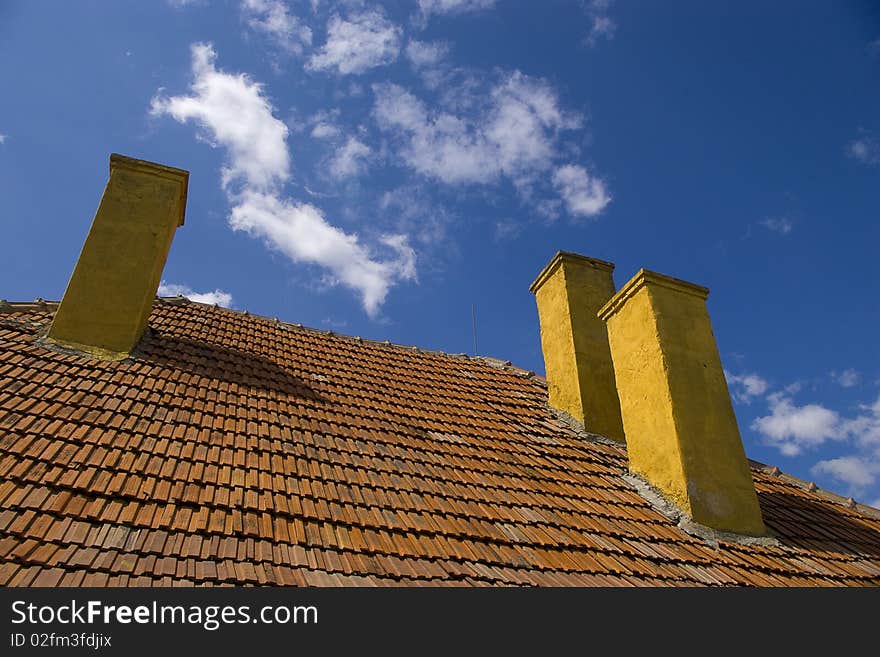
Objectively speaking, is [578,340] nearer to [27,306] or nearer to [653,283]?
[653,283]

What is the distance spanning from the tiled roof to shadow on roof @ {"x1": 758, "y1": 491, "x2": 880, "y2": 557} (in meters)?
0.02

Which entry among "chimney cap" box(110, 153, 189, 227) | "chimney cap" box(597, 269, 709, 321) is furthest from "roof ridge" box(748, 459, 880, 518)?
"chimney cap" box(110, 153, 189, 227)

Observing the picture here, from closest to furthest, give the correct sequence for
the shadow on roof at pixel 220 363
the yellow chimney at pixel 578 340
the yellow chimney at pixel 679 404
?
the yellow chimney at pixel 679 404 → the shadow on roof at pixel 220 363 → the yellow chimney at pixel 578 340

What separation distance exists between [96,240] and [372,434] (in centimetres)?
332

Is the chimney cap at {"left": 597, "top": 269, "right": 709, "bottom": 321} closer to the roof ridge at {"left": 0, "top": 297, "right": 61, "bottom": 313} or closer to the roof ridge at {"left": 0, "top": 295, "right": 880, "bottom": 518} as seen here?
the roof ridge at {"left": 0, "top": 295, "right": 880, "bottom": 518}

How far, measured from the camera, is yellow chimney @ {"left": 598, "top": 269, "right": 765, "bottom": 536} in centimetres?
468

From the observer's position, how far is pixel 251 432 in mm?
4125

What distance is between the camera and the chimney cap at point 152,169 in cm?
581

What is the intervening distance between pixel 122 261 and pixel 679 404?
5421 mm

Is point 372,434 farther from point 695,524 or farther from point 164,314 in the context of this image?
point 164,314

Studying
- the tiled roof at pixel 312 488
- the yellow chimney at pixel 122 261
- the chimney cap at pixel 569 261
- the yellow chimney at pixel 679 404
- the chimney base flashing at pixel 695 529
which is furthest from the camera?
the chimney cap at pixel 569 261

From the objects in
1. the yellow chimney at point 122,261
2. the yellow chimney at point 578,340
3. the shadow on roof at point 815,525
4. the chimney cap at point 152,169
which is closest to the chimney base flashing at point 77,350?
the yellow chimney at point 122,261

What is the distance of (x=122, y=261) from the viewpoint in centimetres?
527

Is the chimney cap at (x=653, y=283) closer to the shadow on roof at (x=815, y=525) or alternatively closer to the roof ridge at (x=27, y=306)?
the shadow on roof at (x=815, y=525)
